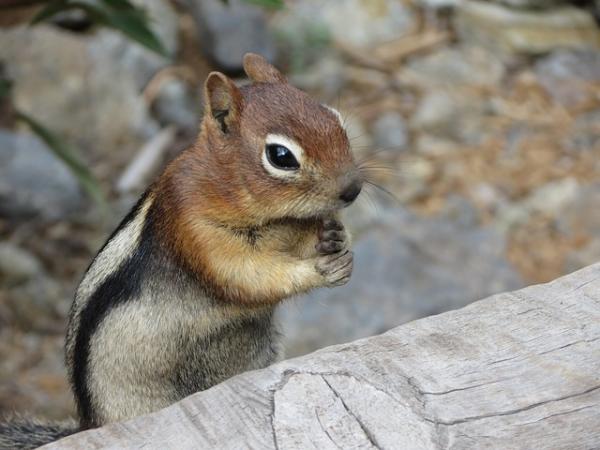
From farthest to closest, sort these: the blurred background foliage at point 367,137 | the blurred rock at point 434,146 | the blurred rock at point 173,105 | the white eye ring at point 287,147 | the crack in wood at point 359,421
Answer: the blurred rock at point 173,105, the blurred rock at point 434,146, the blurred background foliage at point 367,137, the white eye ring at point 287,147, the crack in wood at point 359,421

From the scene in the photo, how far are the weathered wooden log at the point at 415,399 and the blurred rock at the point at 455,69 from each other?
3770 mm

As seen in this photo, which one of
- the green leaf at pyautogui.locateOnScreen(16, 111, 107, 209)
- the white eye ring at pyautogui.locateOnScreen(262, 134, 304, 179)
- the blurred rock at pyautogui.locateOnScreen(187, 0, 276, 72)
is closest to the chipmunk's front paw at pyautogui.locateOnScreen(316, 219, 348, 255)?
the white eye ring at pyautogui.locateOnScreen(262, 134, 304, 179)

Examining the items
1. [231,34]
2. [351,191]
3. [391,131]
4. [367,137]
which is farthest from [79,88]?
[351,191]

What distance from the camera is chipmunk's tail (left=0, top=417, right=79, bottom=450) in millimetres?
2604

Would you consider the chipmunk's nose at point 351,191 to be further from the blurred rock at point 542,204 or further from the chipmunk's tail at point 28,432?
the blurred rock at point 542,204

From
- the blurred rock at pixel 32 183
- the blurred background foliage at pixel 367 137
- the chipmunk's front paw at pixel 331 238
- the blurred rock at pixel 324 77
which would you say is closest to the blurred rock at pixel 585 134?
the blurred background foliage at pixel 367 137

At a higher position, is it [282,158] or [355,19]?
[282,158]

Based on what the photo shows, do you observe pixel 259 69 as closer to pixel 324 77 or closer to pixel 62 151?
pixel 62 151

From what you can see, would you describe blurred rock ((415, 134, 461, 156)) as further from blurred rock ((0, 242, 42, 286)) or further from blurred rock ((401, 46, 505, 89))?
blurred rock ((0, 242, 42, 286))

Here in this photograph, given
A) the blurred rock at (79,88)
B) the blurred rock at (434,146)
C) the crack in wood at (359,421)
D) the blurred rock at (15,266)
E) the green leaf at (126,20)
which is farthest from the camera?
the blurred rock at (434,146)

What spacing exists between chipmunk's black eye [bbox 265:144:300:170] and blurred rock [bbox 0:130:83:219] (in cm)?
295

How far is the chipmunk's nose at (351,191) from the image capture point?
7.73 feet

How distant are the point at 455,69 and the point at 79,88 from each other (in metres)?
2.18

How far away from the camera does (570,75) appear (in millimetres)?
5789
